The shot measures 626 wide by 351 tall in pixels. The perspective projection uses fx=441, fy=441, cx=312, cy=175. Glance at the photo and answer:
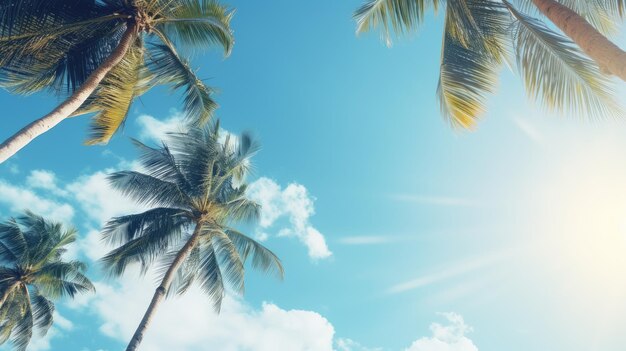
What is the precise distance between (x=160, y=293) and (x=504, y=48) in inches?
445

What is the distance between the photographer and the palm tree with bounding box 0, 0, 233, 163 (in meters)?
8.35

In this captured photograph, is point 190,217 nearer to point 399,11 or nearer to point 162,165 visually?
point 162,165

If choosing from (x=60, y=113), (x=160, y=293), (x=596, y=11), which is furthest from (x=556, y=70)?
(x=160, y=293)

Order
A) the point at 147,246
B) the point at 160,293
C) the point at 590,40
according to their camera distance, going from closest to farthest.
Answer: the point at 590,40 → the point at 160,293 → the point at 147,246

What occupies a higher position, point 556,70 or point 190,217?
point 190,217

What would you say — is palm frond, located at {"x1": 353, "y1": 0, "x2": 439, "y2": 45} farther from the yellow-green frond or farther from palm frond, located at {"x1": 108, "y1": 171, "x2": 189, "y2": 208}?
palm frond, located at {"x1": 108, "y1": 171, "x2": 189, "y2": 208}

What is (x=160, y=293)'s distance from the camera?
1329cm

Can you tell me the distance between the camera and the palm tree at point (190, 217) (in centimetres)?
1473

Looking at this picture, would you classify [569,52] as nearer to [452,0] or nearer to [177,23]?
[452,0]

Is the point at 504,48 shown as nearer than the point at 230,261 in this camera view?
Yes

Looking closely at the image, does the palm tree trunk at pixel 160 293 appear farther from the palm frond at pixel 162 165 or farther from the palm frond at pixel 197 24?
the palm frond at pixel 197 24

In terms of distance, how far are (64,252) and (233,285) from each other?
13.3m

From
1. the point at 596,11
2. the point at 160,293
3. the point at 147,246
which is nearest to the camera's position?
the point at 596,11

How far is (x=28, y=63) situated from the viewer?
9.08 metres
